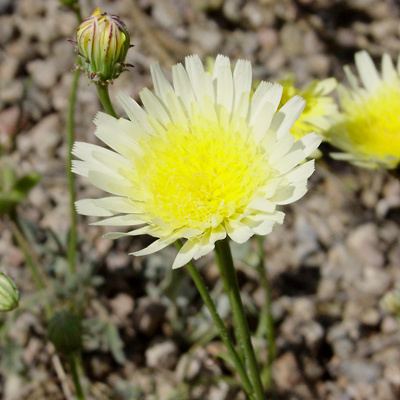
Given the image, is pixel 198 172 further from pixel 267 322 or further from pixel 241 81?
pixel 267 322

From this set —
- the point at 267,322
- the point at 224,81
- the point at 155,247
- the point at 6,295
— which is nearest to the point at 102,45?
the point at 224,81

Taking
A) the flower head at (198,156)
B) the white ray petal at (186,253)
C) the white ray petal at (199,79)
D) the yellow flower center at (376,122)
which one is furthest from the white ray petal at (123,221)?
the yellow flower center at (376,122)

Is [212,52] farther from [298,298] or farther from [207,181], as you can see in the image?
[207,181]

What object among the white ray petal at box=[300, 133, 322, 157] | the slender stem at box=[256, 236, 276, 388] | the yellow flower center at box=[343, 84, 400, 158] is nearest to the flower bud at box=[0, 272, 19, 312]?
the white ray petal at box=[300, 133, 322, 157]

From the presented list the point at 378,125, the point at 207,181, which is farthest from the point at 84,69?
the point at 378,125

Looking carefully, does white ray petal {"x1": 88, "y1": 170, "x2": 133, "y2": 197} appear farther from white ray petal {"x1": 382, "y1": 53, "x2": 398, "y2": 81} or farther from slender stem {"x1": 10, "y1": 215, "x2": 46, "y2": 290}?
white ray petal {"x1": 382, "y1": 53, "x2": 398, "y2": 81}

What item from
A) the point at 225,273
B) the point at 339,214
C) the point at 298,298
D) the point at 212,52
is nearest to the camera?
the point at 225,273
